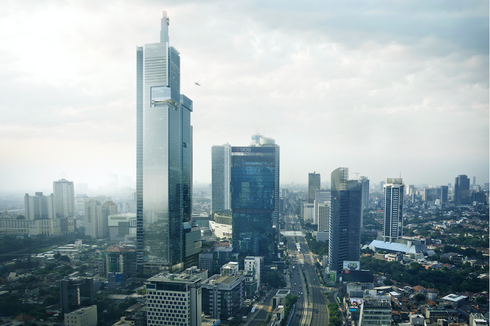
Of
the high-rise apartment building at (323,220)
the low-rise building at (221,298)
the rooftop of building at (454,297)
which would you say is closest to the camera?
the low-rise building at (221,298)

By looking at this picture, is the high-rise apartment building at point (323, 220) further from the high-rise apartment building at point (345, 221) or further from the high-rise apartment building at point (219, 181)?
the high-rise apartment building at point (345, 221)

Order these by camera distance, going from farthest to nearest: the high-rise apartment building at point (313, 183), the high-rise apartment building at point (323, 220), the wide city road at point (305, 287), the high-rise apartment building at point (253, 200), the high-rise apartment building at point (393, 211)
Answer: the high-rise apartment building at point (313, 183) < the high-rise apartment building at point (323, 220) < the high-rise apartment building at point (393, 211) < the high-rise apartment building at point (253, 200) < the wide city road at point (305, 287)

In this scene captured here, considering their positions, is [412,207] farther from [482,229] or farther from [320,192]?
[482,229]

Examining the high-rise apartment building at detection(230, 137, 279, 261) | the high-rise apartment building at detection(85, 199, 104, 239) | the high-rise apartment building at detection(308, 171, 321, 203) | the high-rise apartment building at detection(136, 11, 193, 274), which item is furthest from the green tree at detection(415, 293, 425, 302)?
the high-rise apartment building at detection(308, 171, 321, 203)

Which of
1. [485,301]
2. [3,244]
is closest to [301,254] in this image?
[485,301]

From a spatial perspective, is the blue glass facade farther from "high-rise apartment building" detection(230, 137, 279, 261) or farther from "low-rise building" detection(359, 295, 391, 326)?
"low-rise building" detection(359, 295, 391, 326)

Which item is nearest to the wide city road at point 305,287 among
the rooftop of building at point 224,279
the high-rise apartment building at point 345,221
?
the high-rise apartment building at point 345,221
